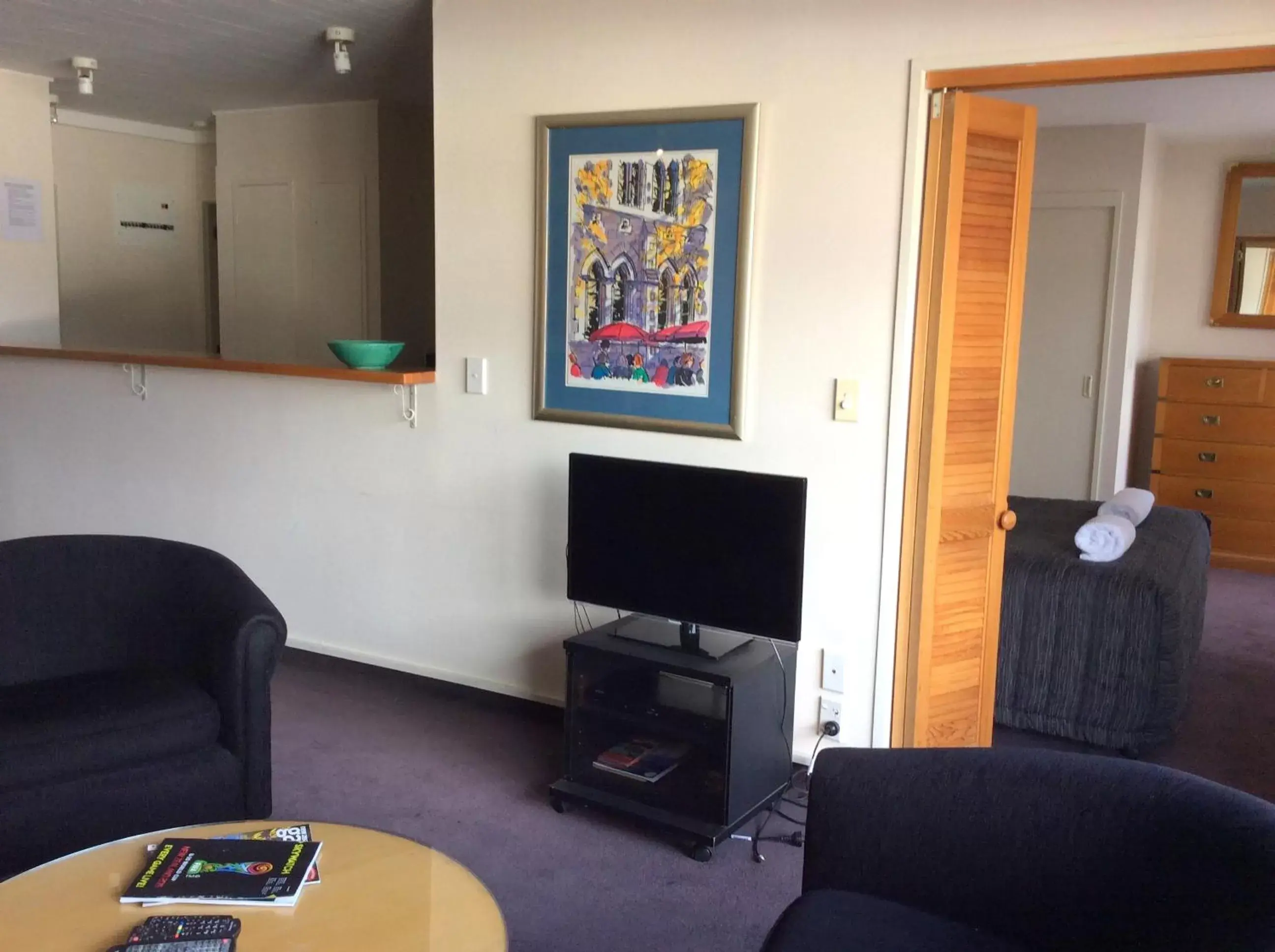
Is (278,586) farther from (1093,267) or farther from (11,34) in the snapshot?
(1093,267)

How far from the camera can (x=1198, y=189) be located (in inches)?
236

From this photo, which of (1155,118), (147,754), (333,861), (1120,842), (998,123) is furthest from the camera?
(1155,118)

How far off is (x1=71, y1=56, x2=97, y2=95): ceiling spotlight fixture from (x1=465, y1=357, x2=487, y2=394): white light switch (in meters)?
2.32

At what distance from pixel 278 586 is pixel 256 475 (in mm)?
438

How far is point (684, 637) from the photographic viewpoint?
9.95ft

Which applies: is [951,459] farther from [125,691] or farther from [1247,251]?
[1247,251]

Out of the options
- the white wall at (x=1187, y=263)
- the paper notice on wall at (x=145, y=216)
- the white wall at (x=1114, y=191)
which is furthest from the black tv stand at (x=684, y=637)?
the paper notice on wall at (x=145, y=216)

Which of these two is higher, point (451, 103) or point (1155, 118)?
point (1155, 118)

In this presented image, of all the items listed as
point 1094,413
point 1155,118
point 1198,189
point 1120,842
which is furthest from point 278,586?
point 1198,189

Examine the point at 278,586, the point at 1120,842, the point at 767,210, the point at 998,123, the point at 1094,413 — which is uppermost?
the point at 998,123

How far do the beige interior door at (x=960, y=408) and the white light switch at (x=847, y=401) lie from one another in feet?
0.51

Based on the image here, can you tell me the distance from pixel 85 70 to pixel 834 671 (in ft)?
Result: 13.1

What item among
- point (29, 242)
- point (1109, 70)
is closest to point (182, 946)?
point (1109, 70)

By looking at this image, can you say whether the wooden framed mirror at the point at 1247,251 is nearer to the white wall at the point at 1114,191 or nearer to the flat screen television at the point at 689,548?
the white wall at the point at 1114,191
